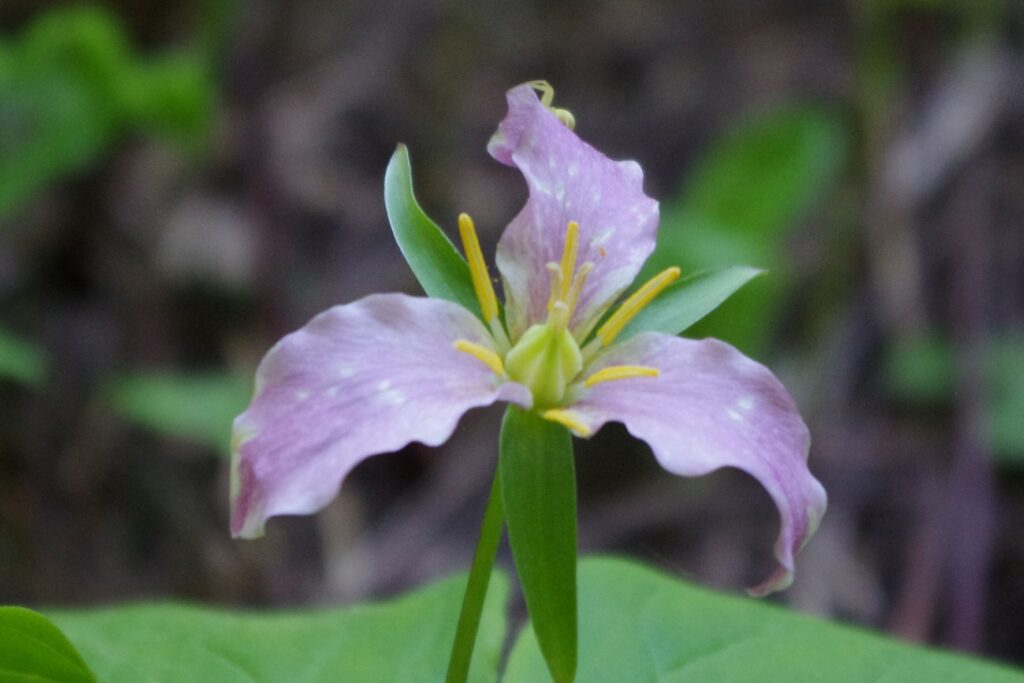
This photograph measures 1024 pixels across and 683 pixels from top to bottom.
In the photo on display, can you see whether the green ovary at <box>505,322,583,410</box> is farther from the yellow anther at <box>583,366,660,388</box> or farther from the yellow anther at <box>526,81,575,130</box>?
the yellow anther at <box>526,81,575,130</box>

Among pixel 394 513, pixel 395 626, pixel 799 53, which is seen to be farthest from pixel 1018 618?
pixel 799 53

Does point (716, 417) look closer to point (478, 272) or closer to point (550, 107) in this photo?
point (478, 272)

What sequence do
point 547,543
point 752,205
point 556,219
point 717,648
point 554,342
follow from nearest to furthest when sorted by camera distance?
point 547,543 < point 554,342 < point 556,219 < point 717,648 < point 752,205

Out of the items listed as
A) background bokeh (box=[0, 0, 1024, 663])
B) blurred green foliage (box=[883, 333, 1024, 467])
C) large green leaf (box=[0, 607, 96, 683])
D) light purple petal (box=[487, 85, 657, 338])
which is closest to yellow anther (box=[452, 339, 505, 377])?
light purple petal (box=[487, 85, 657, 338])

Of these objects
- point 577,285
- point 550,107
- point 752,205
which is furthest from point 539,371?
point 752,205

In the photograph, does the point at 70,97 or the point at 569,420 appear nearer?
the point at 569,420

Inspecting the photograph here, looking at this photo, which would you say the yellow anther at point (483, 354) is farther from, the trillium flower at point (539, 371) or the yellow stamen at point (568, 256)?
the yellow stamen at point (568, 256)

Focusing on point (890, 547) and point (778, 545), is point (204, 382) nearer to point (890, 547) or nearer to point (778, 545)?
point (890, 547)

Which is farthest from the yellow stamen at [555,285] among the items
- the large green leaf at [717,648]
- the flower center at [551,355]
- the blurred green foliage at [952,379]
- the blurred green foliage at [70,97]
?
the blurred green foliage at [952,379]
